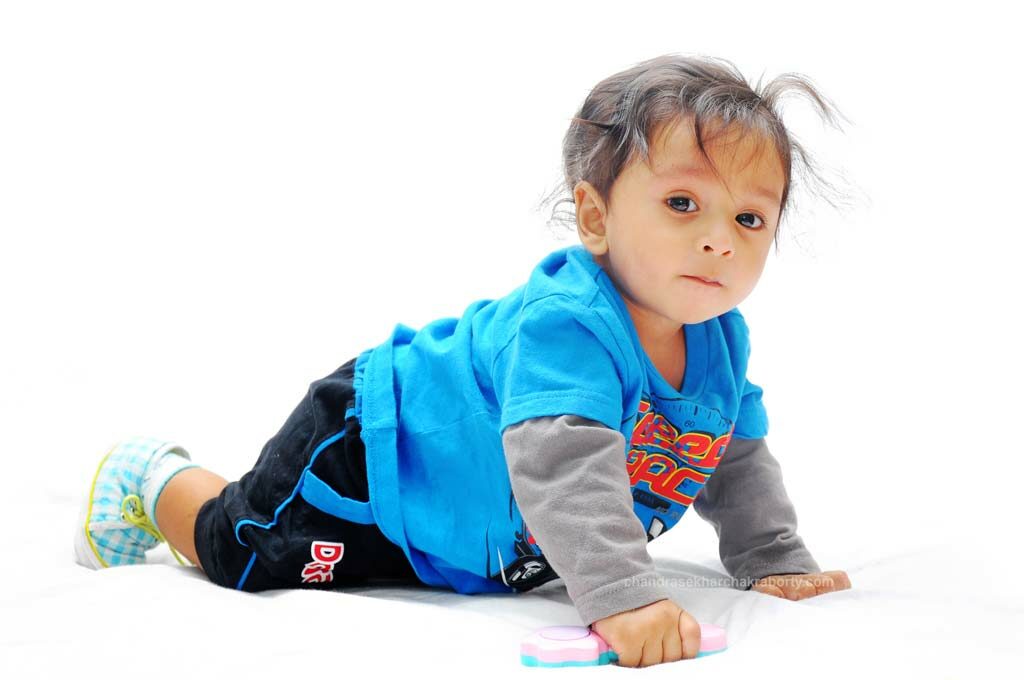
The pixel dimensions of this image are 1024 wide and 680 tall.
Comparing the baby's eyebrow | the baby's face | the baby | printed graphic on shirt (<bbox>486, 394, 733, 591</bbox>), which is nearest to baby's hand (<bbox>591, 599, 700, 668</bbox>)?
the baby

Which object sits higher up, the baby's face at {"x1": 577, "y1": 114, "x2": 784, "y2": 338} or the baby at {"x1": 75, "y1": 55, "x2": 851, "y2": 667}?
the baby's face at {"x1": 577, "y1": 114, "x2": 784, "y2": 338}

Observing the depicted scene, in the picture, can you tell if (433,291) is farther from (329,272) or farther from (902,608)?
(902,608)

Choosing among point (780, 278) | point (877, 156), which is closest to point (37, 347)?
point (780, 278)

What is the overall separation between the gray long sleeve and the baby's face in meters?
0.30

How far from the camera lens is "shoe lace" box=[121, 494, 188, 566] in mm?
1672

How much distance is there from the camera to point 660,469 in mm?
1421

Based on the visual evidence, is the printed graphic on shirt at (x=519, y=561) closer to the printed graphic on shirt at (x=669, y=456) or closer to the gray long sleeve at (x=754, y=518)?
the printed graphic on shirt at (x=669, y=456)

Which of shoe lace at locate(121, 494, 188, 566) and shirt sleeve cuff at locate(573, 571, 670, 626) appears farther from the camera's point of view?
shoe lace at locate(121, 494, 188, 566)

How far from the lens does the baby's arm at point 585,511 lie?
1182 millimetres

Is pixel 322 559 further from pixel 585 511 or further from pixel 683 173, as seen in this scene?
pixel 683 173

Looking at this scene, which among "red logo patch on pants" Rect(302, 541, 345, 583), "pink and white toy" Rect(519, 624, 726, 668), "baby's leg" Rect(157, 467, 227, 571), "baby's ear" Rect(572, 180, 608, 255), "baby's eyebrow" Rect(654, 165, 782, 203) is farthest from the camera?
"baby's leg" Rect(157, 467, 227, 571)

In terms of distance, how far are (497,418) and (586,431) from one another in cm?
19

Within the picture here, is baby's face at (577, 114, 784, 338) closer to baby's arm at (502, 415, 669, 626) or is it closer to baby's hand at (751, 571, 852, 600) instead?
baby's arm at (502, 415, 669, 626)

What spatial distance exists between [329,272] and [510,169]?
0.49 m
